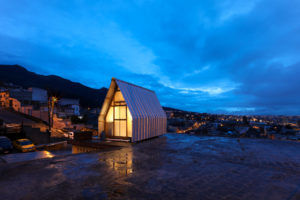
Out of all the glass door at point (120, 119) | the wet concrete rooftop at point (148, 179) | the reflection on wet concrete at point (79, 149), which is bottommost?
the reflection on wet concrete at point (79, 149)

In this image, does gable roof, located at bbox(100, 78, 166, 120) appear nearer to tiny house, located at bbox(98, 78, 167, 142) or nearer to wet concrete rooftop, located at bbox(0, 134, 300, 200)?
tiny house, located at bbox(98, 78, 167, 142)

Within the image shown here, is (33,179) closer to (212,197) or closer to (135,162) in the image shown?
(135,162)

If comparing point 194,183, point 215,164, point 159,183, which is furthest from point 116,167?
point 215,164

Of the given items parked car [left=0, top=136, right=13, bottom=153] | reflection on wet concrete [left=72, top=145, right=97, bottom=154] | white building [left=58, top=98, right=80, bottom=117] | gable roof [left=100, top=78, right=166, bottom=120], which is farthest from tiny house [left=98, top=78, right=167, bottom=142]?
white building [left=58, top=98, right=80, bottom=117]

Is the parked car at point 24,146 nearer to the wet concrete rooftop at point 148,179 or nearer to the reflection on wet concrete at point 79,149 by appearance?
the reflection on wet concrete at point 79,149

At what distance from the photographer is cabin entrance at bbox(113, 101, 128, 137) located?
44.6 ft

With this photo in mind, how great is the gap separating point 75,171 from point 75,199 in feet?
7.26

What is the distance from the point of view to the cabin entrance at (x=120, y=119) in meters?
13.6

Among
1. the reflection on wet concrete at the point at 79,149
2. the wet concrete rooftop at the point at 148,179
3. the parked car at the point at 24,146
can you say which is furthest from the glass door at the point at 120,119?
the parked car at the point at 24,146

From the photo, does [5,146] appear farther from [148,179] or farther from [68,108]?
[68,108]

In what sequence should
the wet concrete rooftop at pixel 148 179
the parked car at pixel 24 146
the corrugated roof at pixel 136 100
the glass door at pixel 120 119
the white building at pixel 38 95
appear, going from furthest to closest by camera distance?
the white building at pixel 38 95
the parked car at pixel 24 146
the glass door at pixel 120 119
the corrugated roof at pixel 136 100
the wet concrete rooftop at pixel 148 179

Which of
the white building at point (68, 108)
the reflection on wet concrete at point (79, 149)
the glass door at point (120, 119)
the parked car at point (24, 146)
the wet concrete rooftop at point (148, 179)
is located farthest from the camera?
the white building at point (68, 108)

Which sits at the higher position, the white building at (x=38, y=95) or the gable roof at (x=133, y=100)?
the white building at (x=38, y=95)

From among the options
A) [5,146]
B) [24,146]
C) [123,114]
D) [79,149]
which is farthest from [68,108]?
[123,114]
